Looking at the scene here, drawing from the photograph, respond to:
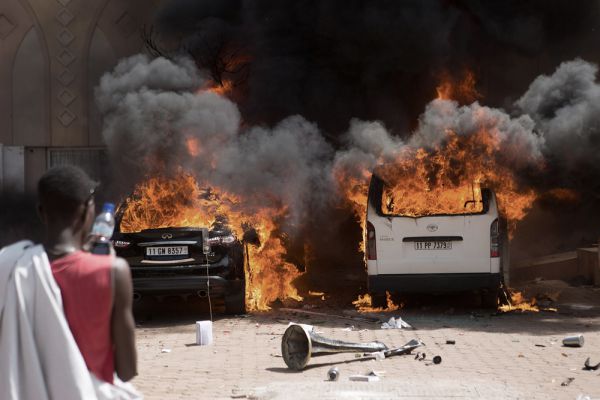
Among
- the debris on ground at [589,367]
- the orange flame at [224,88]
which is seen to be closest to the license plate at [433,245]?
the debris on ground at [589,367]

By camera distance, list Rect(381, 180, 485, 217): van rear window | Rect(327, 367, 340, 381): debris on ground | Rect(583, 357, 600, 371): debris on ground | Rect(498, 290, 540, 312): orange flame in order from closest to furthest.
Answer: Rect(327, 367, 340, 381): debris on ground
Rect(583, 357, 600, 371): debris on ground
Rect(381, 180, 485, 217): van rear window
Rect(498, 290, 540, 312): orange flame

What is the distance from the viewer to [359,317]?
10.9m

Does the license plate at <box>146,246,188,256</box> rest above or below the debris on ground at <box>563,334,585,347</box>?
above

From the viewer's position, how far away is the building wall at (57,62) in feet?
58.9

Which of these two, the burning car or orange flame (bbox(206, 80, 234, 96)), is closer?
the burning car

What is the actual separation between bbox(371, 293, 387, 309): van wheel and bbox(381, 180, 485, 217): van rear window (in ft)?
3.72

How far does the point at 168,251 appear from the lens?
1048cm

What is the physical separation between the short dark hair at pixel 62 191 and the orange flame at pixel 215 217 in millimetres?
7852

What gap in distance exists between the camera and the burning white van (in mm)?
10672

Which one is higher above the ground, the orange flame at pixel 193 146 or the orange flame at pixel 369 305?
the orange flame at pixel 193 146

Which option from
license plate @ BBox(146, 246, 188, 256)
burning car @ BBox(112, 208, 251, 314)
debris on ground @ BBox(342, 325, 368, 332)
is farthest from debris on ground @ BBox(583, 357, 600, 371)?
license plate @ BBox(146, 246, 188, 256)

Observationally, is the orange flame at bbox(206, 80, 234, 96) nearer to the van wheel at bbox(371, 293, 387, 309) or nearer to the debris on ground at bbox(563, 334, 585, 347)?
the van wheel at bbox(371, 293, 387, 309)

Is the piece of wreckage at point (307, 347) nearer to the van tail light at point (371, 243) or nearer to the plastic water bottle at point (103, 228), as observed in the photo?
the van tail light at point (371, 243)

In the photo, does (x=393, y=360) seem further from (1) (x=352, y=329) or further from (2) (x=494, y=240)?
(2) (x=494, y=240)
